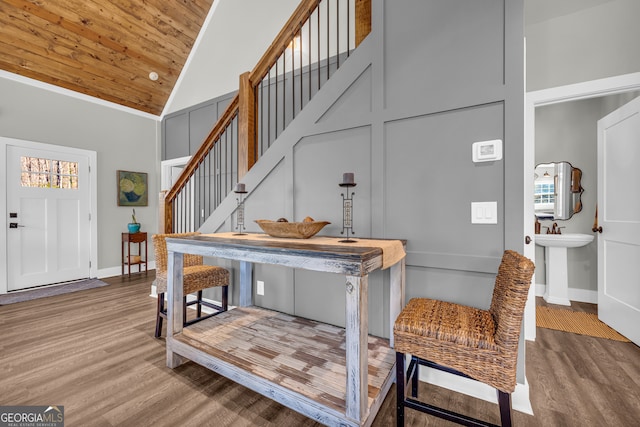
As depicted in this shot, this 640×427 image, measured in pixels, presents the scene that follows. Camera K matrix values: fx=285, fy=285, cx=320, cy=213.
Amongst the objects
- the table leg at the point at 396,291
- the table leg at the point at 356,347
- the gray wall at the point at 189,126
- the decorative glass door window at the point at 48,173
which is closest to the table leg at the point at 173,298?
the table leg at the point at 356,347

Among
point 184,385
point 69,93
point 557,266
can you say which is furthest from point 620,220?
point 69,93

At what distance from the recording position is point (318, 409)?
1.40 metres

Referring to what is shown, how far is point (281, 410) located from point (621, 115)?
372cm

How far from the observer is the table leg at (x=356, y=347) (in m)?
1.27

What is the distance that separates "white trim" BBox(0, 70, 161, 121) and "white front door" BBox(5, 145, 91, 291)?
3.02 ft

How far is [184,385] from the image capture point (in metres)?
1.86

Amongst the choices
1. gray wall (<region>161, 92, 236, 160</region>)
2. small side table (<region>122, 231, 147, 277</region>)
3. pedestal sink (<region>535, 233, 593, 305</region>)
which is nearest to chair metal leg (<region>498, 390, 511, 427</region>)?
pedestal sink (<region>535, 233, 593, 305</region>)

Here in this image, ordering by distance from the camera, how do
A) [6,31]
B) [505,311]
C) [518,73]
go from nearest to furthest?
1. [505,311]
2. [518,73]
3. [6,31]

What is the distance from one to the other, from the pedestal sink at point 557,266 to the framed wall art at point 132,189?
20.7ft

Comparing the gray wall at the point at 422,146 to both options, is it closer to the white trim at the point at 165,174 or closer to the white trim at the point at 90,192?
the white trim at the point at 165,174

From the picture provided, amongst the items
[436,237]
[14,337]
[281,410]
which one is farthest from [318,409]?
[14,337]

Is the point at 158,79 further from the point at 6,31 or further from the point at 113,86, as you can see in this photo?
the point at 6,31

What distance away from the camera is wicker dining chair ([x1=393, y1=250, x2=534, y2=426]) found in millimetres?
1159
